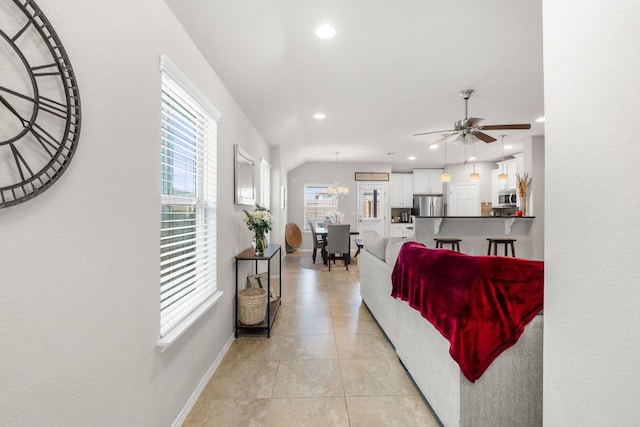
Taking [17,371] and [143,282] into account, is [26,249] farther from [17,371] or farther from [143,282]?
[143,282]

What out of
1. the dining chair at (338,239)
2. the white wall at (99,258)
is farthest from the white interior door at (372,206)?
the white wall at (99,258)

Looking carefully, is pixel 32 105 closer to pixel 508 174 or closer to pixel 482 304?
pixel 482 304

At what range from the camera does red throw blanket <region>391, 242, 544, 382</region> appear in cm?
145

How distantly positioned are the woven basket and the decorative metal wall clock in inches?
87.7

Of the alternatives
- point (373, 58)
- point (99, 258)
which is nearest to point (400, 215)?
point (373, 58)

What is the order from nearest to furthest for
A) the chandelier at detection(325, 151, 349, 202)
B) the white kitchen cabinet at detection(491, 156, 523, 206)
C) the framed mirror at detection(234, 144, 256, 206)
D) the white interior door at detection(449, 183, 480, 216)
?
the framed mirror at detection(234, 144, 256, 206) → the white kitchen cabinet at detection(491, 156, 523, 206) → the chandelier at detection(325, 151, 349, 202) → the white interior door at detection(449, 183, 480, 216)

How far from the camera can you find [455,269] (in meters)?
1.70

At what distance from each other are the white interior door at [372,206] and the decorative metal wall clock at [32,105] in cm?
817

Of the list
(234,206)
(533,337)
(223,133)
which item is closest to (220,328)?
(234,206)

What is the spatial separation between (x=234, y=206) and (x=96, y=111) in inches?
76.7

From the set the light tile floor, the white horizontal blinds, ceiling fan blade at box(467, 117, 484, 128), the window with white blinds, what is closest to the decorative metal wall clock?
the white horizontal blinds

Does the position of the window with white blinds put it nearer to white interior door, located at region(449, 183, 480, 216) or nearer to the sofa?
the sofa

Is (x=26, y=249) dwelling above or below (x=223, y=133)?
below

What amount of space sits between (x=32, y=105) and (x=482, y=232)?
6221mm
